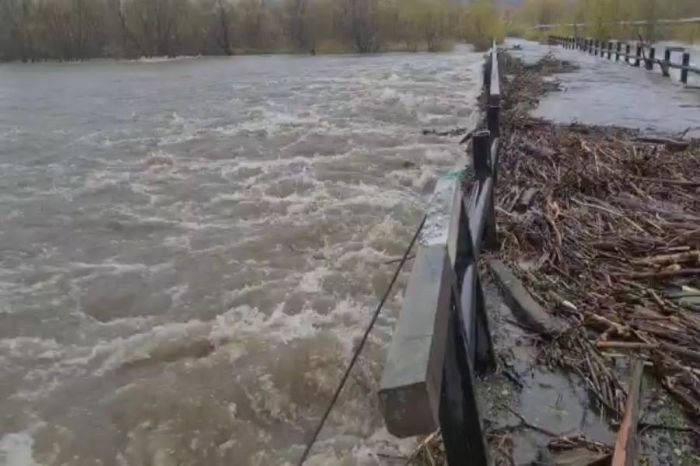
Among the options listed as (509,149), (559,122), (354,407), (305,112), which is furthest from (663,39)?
(354,407)

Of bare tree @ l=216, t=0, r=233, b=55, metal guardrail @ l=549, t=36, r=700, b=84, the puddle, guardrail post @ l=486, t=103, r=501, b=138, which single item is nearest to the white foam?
the puddle

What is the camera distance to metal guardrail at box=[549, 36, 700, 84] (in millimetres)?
17172

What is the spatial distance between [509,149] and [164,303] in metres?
5.26

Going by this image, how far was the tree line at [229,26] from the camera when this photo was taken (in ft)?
216

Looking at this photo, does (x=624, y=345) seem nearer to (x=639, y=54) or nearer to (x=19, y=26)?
(x=639, y=54)

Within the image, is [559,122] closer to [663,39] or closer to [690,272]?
[690,272]

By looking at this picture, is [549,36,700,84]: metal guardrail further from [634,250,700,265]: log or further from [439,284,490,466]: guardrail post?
[439,284,490,466]: guardrail post

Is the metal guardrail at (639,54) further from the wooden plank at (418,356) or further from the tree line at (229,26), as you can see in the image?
the tree line at (229,26)

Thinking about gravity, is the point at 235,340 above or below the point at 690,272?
below

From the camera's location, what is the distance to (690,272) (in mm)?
4195

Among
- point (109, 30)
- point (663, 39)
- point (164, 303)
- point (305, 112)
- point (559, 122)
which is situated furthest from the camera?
point (109, 30)

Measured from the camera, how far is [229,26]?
72.8 metres

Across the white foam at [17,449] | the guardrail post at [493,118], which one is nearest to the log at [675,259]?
Answer: the guardrail post at [493,118]

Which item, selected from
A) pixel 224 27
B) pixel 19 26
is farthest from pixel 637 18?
pixel 19 26
